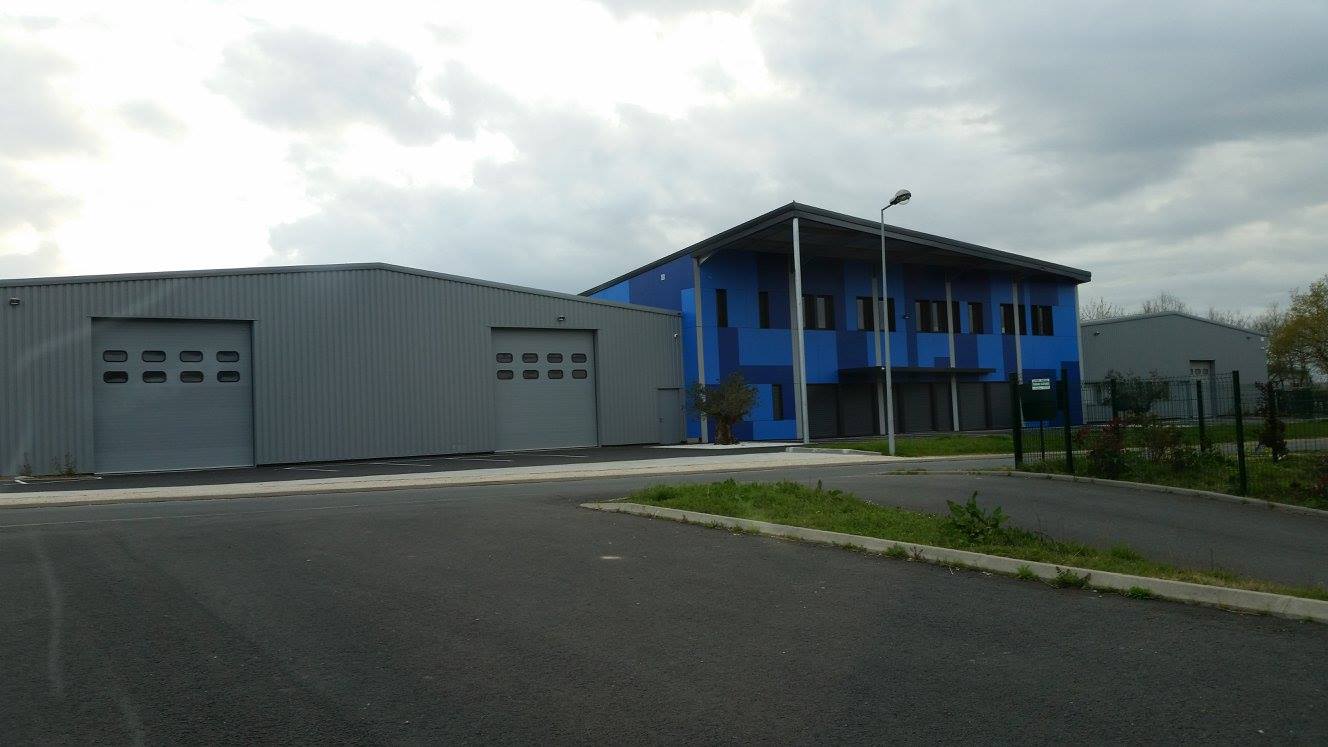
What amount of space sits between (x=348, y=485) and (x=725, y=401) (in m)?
18.1

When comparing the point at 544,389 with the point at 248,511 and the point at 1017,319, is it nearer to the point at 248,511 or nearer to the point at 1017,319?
the point at 248,511

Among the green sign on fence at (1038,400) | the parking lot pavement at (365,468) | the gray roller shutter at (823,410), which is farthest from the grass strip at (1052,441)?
the gray roller shutter at (823,410)

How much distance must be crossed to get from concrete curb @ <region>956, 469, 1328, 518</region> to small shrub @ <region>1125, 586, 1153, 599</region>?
8.23 meters

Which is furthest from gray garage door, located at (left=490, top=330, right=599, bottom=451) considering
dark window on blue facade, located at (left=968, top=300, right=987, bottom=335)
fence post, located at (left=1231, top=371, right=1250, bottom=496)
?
fence post, located at (left=1231, top=371, right=1250, bottom=496)

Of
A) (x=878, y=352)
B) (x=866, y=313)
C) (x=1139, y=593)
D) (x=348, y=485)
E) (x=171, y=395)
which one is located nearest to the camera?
(x=1139, y=593)

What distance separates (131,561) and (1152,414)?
16.8 m

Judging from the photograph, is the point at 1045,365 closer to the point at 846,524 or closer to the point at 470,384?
the point at 470,384

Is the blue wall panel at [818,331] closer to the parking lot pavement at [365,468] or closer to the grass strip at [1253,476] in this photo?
the parking lot pavement at [365,468]

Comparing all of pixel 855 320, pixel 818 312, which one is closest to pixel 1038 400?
pixel 818 312

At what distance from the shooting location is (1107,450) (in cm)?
1755

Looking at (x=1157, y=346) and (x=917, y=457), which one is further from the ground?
(x=1157, y=346)

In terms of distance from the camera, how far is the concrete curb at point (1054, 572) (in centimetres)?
680

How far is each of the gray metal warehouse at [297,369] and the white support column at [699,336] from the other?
9.91 feet

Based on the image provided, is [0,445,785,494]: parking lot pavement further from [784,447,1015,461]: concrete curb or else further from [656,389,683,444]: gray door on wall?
[656,389,683,444]: gray door on wall
